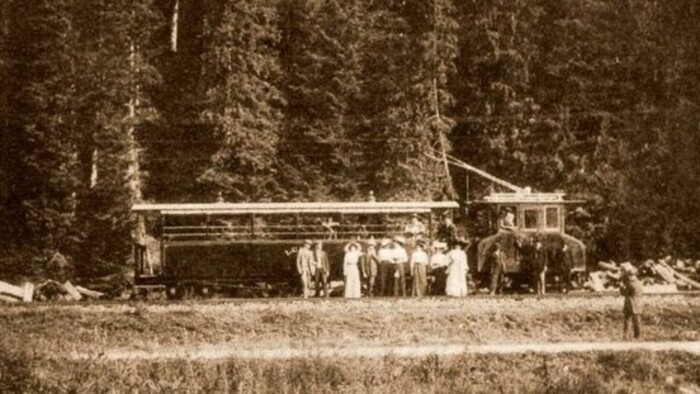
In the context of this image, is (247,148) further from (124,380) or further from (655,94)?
(124,380)

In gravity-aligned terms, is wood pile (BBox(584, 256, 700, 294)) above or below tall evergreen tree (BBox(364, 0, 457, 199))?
below

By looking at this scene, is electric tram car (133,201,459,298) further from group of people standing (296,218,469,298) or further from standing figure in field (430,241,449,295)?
standing figure in field (430,241,449,295)

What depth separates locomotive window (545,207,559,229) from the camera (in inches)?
1185

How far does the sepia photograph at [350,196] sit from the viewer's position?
68.4ft

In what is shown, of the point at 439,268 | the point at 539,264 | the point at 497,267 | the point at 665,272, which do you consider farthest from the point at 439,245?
the point at 665,272

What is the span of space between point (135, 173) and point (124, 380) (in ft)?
67.4

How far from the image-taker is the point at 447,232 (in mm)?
30469

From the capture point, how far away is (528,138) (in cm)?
4288

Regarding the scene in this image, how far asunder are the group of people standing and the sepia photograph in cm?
9

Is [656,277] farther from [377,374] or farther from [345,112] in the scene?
[377,374]

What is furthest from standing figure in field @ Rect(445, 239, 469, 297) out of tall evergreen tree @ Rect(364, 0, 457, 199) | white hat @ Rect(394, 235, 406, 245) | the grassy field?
tall evergreen tree @ Rect(364, 0, 457, 199)

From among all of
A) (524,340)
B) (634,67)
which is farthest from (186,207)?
(634,67)

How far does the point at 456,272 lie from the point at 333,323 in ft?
15.0

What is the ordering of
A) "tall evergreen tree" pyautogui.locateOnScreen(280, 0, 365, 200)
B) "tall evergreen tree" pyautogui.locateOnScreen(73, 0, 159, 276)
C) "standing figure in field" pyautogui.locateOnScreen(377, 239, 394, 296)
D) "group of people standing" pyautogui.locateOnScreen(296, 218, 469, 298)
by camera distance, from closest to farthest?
"group of people standing" pyautogui.locateOnScreen(296, 218, 469, 298) < "standing figure in field" pyautogui.locateOnScreen(377, 239, 394, 296) < "tall evergreen tree" pyautogui.locateOnScreen(73, 0, 159, 276) < "tall evergreen tree" pyautogui.locateOnScreen(280, 0, 365, 200)
